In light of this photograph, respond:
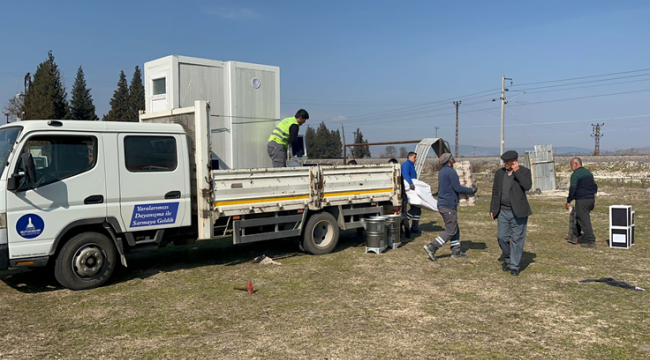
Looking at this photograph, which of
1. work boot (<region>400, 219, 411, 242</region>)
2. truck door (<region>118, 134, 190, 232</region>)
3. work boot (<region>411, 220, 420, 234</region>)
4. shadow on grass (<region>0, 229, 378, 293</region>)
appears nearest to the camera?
truck door (<region>118, 134, 190, 232</region>)

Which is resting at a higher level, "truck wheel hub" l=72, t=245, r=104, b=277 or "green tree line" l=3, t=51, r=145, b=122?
"green tree line" l=3, t=51, r=145, b=122

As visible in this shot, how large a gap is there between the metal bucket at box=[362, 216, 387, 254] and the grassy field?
0.18 meters

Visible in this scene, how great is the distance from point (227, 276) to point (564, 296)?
4815mm

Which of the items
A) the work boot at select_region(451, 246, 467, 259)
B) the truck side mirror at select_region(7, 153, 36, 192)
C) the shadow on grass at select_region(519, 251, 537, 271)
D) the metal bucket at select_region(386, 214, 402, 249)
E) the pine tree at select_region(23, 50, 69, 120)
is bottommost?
the shadow on grass at select_region(519, 251, 537, 271)

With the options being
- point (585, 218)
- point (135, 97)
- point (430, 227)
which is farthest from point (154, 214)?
point (135, 97)

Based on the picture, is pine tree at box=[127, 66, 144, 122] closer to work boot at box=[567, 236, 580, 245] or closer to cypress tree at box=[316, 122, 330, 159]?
cypress tree at box=[316, 122, 330, 159]

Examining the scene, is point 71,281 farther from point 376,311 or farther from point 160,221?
point 376,311

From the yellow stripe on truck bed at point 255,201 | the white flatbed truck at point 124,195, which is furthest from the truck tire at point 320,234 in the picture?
the yellow stripe on truck bed at point 255,201

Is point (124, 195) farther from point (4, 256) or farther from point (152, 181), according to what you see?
point (4, 256)

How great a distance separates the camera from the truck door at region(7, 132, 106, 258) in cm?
634

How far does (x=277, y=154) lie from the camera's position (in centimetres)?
954

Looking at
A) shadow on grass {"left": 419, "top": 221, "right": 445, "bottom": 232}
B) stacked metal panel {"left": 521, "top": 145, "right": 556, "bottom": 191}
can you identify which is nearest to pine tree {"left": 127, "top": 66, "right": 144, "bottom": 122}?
stacked metal panel {"left": 521, "top": 145, "right": 556, "bottom": 191}

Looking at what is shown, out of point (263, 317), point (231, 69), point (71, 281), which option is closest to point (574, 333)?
point (263, 317)

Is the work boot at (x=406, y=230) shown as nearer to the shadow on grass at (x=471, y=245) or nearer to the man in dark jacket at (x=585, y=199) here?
the shadow on grass at (x=471, y=245)
